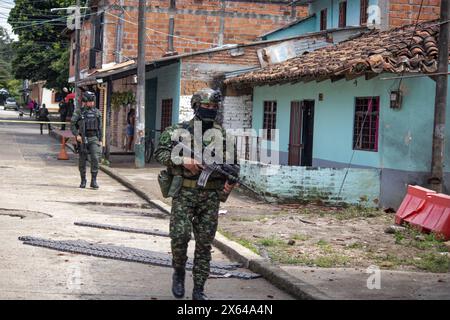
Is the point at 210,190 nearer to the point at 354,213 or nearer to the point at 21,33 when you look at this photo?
the point at 354,213

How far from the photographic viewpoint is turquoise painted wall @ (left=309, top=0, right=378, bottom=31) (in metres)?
21.2

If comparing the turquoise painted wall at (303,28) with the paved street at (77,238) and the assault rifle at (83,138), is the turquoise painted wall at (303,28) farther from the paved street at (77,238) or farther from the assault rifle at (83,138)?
the assault rifle at (83,138)

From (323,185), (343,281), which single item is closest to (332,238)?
(343,281)

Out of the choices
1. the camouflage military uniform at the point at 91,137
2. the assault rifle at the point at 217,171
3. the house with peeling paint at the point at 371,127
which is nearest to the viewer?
the assault rifle at the point at 217,171

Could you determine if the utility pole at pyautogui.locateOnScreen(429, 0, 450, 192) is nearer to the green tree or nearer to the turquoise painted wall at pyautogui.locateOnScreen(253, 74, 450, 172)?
the turquoise painted wall at pyautogui.locateOnScreen(253, 74, 450, 172)

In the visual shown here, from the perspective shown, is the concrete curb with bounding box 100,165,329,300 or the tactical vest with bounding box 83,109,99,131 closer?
the concrete curb with bounding box 100,165,329,300

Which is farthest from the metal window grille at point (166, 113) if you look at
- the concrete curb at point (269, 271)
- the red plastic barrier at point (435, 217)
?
the concrete curb at point (269, 271)

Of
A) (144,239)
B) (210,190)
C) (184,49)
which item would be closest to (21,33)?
(184,49)

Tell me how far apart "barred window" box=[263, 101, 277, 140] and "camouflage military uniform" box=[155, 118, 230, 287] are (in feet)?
46.8

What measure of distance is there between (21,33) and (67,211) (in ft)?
147

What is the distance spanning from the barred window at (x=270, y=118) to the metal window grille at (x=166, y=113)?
394 cm

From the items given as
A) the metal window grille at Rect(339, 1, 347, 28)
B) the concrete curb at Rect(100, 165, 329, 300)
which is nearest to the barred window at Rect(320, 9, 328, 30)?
the metal window grille at Rect(339, 1, 347, 28)

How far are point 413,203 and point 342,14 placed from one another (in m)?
11.9

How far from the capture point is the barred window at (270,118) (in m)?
21.1
